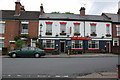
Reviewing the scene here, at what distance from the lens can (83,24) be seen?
123ft

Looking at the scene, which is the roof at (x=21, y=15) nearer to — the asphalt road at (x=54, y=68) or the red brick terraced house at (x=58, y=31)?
the red brick terraced house at (x=58, y=31)

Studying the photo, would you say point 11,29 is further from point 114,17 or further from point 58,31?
point 114,17

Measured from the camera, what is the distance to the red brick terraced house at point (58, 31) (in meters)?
35.9

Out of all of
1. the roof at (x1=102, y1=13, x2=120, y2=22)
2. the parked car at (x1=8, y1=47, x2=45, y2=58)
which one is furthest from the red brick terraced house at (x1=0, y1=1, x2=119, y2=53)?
the parked car at (x1=8, y1=47, x2=45, y2=58)

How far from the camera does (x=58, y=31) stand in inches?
1448

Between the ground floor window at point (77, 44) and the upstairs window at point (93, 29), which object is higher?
the upstairs window at point (93, 29)

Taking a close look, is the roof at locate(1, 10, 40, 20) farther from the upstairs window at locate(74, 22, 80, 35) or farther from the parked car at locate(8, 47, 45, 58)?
the parked car at locate(8, 47, 45, 58)

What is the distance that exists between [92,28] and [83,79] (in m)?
28.8

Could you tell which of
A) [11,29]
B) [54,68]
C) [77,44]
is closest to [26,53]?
[11,29]

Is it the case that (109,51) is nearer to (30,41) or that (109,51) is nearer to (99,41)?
(99,41)

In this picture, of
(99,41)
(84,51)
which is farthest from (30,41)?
(99,41)

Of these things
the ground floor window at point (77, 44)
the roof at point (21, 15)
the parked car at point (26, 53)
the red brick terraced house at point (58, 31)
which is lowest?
the parked car at point (26, 53)

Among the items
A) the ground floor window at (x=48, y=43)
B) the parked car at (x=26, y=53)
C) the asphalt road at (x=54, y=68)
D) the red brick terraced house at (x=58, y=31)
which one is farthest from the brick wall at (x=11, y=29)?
the asphalt road at (x=54, y=68)

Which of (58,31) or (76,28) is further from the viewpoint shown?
(76,28)
